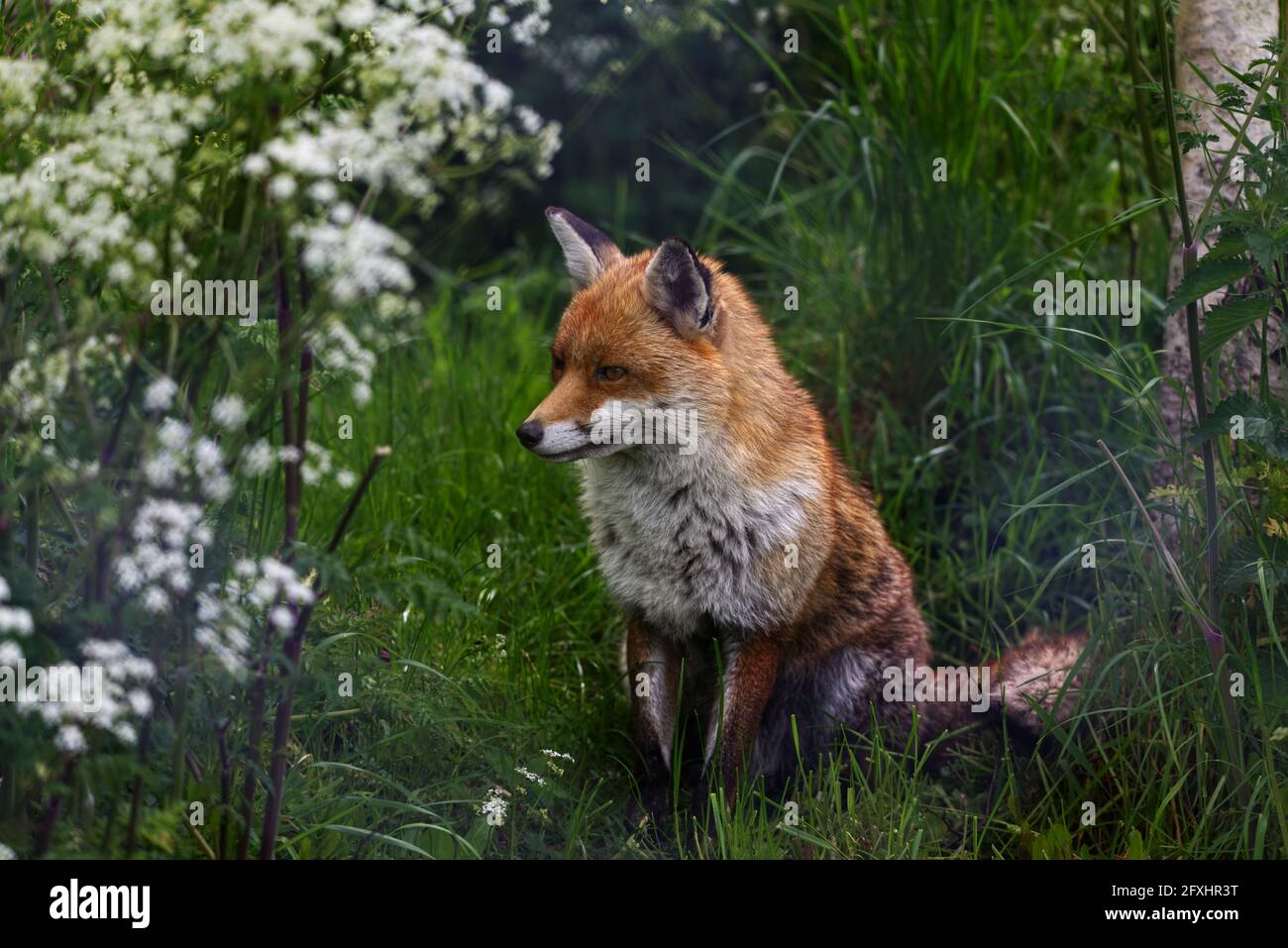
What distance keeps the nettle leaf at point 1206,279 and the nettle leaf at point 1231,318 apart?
84 millimetres

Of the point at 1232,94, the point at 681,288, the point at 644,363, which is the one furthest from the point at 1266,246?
the point at 644,363

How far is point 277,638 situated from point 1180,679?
2736 mm

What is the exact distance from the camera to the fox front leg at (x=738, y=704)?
4461 millimetres

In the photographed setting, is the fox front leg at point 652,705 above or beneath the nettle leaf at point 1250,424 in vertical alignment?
beneath

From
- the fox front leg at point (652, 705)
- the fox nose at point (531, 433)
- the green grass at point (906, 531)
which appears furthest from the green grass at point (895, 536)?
the fox nose at point (531, 433)

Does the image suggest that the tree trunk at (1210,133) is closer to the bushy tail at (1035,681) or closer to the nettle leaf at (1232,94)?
the bushy tail at (1035,681)

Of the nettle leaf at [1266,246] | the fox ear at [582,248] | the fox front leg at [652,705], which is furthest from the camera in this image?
the fox ear at [582,248]

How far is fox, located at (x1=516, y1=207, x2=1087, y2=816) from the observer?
14.5ft

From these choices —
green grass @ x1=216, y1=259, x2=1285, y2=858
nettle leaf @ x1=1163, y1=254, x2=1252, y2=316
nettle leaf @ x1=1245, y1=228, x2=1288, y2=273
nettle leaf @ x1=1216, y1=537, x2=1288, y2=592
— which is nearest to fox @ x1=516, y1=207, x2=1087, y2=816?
green grass @ x1=216, y1=259, x2=1285, y2=858

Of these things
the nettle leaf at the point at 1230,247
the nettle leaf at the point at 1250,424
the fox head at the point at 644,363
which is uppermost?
the nettle leaf at the point at 1230,247

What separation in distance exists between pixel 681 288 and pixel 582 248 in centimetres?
58

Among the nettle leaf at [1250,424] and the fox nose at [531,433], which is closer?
the nettle leaf at [1250,424]

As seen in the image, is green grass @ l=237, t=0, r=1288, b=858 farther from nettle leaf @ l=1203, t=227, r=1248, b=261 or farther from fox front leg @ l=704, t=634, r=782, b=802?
nettle leaf @ l=1203, t=227, r=1248, b=261
